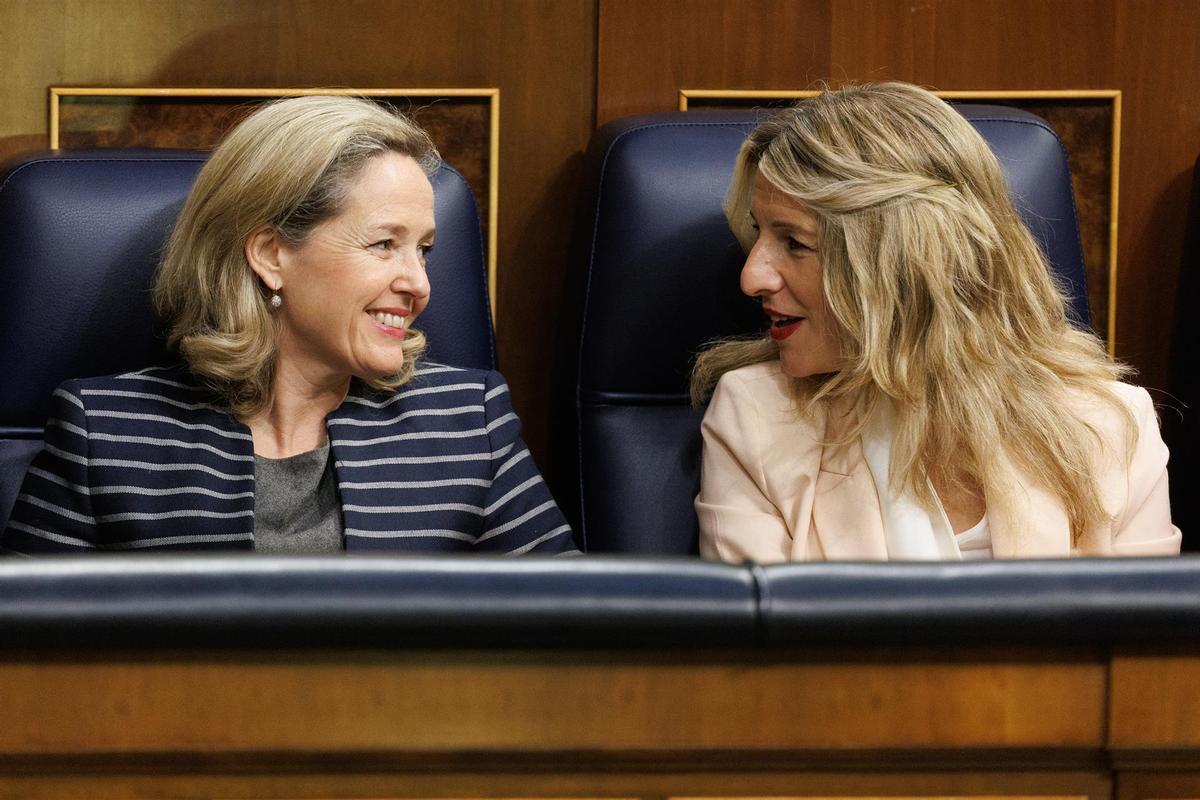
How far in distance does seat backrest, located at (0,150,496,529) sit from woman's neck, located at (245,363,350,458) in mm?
170

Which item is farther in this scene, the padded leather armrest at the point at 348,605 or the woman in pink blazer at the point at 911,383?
the woman in pink blazer at the point at 911,383

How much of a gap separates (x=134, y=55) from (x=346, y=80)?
307 mm

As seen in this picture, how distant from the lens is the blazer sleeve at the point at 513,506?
1522mm

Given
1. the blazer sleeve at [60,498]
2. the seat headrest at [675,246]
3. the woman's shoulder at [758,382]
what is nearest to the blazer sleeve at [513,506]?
the seat headrest at [675,246]

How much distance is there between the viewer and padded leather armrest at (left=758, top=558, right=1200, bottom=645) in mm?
672

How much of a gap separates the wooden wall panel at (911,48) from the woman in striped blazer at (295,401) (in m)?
0.45

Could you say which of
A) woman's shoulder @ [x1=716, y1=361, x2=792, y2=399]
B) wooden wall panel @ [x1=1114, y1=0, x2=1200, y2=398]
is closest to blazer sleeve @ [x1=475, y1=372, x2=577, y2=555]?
woman's shoulder @ [x1=716, y1=361, x2=792, y2=399]

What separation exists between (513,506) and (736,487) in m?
0.27

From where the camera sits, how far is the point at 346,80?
189 centimetres

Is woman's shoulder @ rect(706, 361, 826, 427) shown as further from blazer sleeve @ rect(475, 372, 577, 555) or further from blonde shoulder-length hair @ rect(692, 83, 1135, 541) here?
blazer sleeve @ rect(475, 372, 577, 555)

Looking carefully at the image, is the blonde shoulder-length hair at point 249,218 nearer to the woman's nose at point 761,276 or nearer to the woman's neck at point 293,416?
the woman's neck at point 293,416

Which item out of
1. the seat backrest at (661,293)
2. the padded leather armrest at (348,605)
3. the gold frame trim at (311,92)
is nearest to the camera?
the padded leather armrest at (348,605)

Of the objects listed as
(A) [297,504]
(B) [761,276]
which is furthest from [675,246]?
(A) [297,504]

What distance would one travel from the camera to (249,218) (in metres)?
1.50
